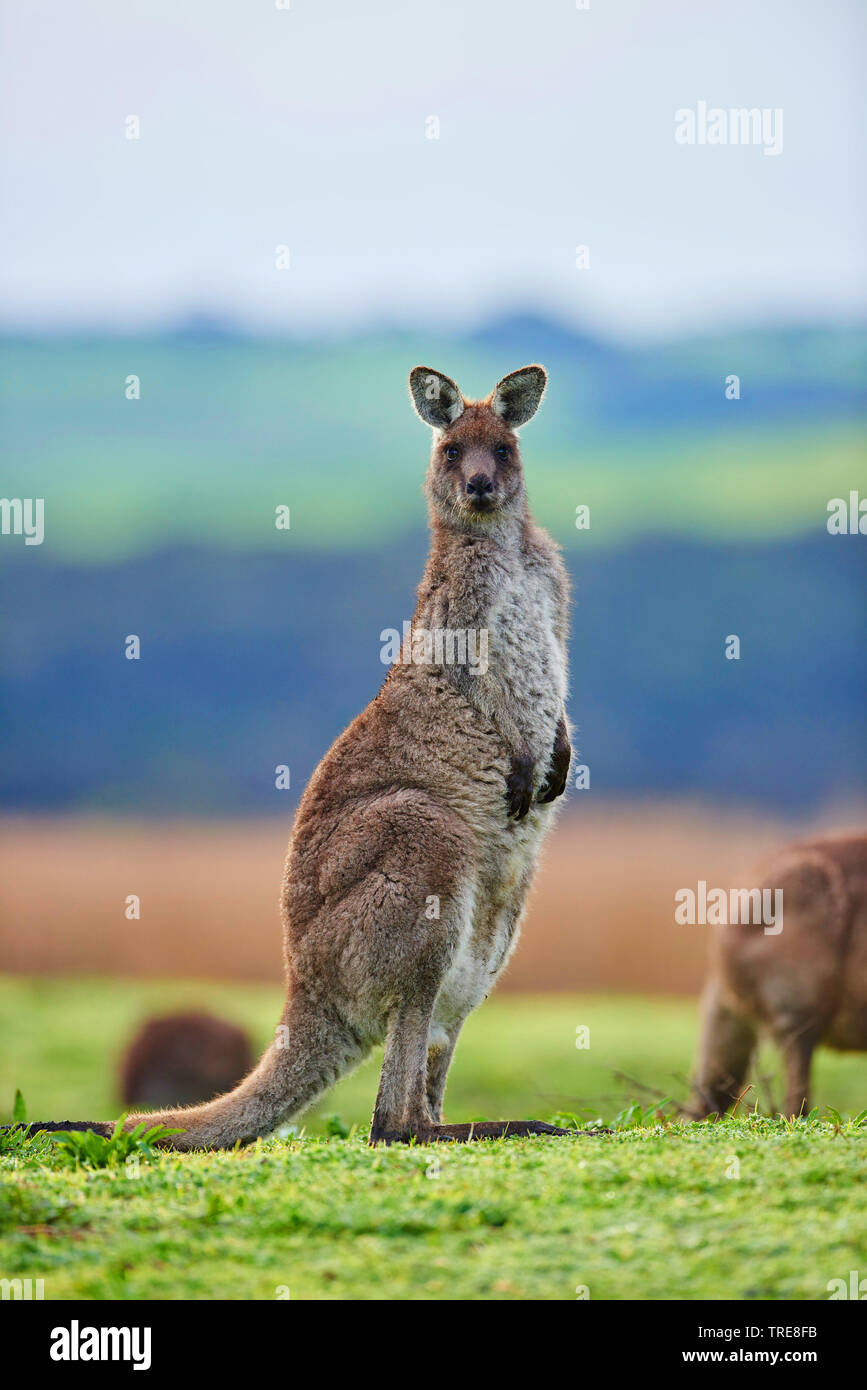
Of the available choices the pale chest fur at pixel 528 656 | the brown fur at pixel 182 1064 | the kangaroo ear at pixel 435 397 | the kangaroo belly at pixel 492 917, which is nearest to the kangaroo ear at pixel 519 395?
the kangaroo ear at pixel 435 397

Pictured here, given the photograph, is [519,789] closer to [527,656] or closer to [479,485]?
[527,656]

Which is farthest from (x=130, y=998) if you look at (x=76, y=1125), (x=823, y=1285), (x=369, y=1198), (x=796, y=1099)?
(x=823, y=1285)

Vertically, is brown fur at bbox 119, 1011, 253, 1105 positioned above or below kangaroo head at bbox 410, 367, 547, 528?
below

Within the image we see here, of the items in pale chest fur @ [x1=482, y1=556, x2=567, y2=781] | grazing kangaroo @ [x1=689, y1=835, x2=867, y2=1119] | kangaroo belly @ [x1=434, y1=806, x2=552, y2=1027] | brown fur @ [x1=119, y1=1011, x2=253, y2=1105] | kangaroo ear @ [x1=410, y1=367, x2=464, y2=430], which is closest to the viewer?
kangaroo belly @ [x1=434, y1=806, x2=552, y2=1027]

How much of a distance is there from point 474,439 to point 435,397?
316mm

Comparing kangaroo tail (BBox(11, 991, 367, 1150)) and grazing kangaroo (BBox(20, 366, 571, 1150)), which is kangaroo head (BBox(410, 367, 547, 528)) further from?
kangaroo tail (BBox(11, 991, 367, 1150))

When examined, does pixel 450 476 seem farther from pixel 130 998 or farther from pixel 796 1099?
pixel 130 998

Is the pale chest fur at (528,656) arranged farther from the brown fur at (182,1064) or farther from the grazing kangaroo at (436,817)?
the brown fur at (182,1064)

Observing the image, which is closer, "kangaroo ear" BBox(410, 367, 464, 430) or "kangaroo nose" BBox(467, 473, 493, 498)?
"kangaroo nose" BBox(467, 473, 493, 498)

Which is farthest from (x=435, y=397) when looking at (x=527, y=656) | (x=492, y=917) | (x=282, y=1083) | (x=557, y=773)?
(x=282, y=1083)

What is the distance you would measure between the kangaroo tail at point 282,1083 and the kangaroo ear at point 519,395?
9.63ft

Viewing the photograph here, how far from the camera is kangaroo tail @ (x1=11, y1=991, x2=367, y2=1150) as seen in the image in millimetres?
5414

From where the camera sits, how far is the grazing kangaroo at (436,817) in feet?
17.5

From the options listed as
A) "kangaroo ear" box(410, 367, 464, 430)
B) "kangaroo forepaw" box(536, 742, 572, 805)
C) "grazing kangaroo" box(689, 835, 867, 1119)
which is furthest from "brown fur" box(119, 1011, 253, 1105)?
"kangaroo ear" box(410, 367, 464, 430)
